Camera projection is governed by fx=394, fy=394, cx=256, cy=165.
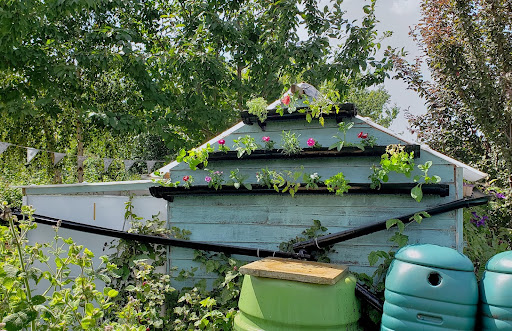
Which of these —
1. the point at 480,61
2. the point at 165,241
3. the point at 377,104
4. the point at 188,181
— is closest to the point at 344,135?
the point at 188,181

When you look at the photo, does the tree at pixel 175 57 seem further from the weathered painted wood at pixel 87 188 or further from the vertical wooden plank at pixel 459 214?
the vertical wooden plank at pixel 459 214

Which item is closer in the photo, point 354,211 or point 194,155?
point 354,211

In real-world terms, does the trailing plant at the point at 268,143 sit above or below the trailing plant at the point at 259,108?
below

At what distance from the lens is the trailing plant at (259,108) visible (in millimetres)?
3385

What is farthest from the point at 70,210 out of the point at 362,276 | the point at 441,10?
the point at 441,10

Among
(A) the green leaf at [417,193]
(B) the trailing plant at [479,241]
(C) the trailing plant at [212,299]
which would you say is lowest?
(C) the trailing plant at [212,299]

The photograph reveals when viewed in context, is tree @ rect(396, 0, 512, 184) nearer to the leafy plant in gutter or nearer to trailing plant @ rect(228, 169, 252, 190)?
the leafy plant in gutter

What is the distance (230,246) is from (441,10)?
5.43m

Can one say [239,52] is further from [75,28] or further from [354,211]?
[354,211]

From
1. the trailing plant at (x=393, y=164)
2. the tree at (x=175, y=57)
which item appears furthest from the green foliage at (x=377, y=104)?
the trailing plant at (x=393, y=164)

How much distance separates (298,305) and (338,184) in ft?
3.47

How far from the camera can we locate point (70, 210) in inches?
150

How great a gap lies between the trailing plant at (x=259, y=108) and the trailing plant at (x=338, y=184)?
32.0 inches

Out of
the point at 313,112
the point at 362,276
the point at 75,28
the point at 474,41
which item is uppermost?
the point at 75,28
